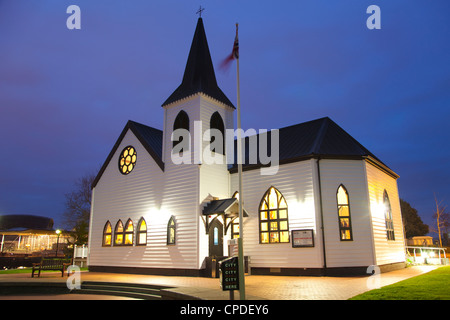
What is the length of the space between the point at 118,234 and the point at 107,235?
119 cm

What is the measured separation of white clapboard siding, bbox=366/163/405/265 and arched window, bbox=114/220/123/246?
1509 cm

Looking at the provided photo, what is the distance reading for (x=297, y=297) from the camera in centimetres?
955

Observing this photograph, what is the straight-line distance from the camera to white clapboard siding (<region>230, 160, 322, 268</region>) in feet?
54.4

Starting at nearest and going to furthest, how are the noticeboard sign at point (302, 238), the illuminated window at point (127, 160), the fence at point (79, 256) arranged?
the noticeboard sign at point (302, 238)
the illuminated window at point (127, 160)
the fence at point (79, 256)

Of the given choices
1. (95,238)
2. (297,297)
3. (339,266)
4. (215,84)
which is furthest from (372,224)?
(95,238)

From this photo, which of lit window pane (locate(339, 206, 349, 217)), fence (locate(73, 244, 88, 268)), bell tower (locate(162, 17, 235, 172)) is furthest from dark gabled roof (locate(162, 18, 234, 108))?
fence (locate(73, 244, 88, 268))

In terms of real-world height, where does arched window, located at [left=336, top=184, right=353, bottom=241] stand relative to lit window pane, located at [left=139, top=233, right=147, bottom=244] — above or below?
above

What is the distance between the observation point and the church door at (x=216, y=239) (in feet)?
59.4

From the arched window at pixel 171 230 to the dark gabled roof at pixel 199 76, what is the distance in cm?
731

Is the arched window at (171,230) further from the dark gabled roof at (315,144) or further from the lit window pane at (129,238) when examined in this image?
the dark gabled roof at (315,144)

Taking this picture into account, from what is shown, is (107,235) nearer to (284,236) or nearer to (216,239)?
(216,239)

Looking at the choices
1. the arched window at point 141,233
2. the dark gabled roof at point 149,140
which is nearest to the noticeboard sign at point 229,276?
the dark gabled roof at point 149,140

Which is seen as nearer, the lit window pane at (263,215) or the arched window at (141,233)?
the lit window pane at (263,215)

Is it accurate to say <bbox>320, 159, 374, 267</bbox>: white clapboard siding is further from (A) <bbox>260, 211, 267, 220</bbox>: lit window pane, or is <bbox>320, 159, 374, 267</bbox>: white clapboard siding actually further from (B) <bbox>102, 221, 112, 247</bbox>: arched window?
(B) <bbox>102, 221, 112, 247</bbox>: arched window
